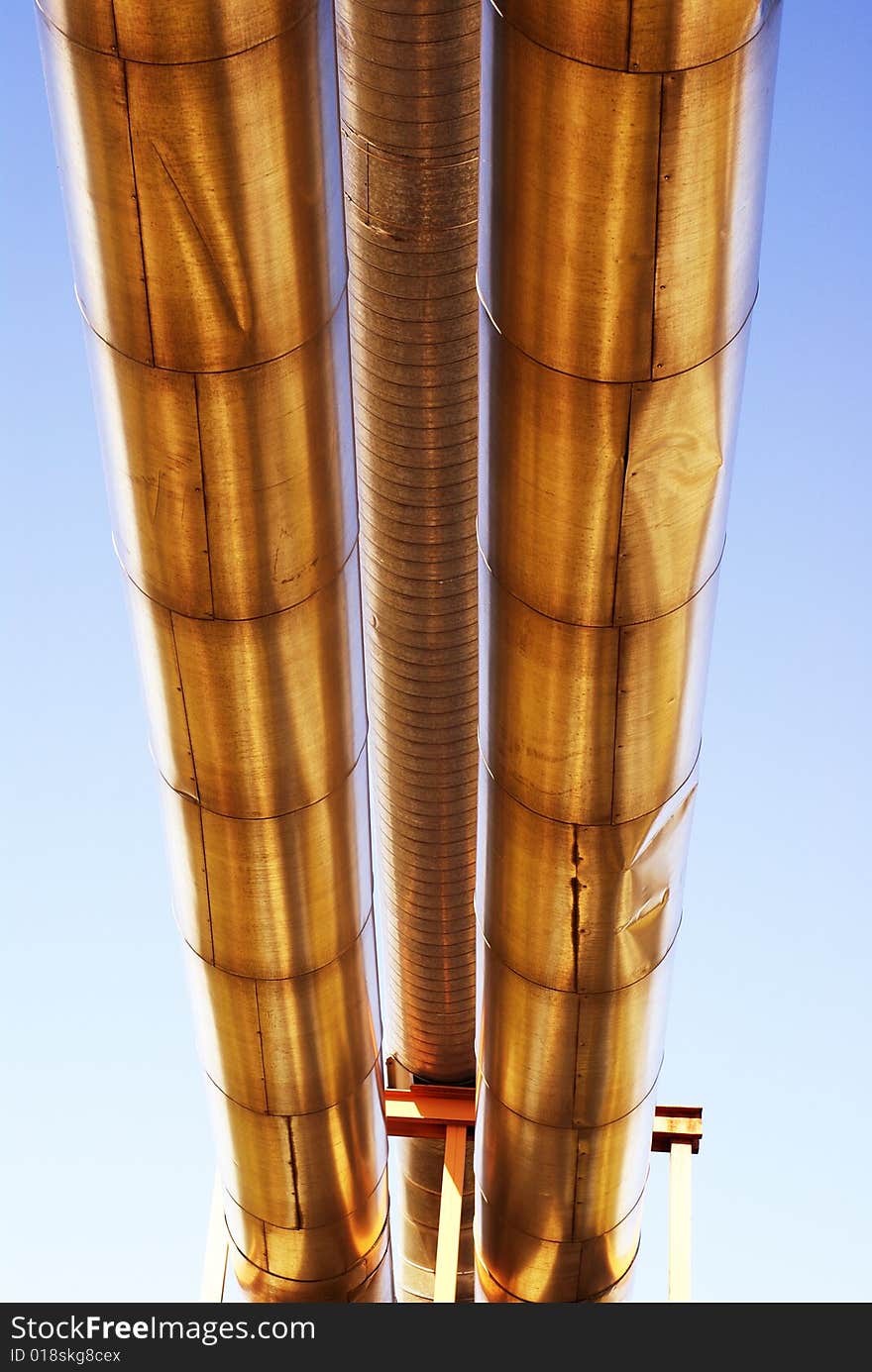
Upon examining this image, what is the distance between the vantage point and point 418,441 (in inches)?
543

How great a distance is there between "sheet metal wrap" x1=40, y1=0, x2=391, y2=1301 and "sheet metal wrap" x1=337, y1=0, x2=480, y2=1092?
7.63 ft

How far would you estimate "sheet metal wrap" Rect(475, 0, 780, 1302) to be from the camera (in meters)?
8.95

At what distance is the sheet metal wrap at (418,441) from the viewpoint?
12.5m

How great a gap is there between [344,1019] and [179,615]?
3948 mm

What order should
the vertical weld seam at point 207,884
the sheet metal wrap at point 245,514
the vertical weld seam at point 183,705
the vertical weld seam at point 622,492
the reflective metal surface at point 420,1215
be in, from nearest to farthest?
the sheet metal wrap at point 245,514 < the vertical weld seam at point 622,492 < the vertical weld seam at point 183,705 < the vertical weld seam at point 207,884 < the reflective metal surface at point 420,1215

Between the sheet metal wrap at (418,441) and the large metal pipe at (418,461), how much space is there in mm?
13

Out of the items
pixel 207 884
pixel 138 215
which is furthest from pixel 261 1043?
pixel 138 215

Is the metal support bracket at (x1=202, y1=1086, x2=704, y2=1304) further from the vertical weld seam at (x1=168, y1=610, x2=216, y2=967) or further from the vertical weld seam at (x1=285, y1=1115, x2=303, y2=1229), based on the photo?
the vertical weld seam at (x1=168, y1=610, x2=216, y2=967)

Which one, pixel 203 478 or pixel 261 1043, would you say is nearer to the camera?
pixel 203 478

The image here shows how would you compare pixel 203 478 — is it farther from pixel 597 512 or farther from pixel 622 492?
pixel 622 492

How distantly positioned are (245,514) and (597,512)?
205 cm

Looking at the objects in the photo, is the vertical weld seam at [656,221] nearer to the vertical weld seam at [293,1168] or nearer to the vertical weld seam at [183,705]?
the vertical weld seam at [183,705]

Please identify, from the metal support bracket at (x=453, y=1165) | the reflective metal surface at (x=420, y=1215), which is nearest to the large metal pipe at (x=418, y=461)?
the metal support bracket at (x=453, y=1165)

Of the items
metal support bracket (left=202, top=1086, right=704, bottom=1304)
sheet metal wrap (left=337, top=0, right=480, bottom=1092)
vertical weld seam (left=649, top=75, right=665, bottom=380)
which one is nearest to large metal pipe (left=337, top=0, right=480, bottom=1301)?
sheet metal wrap (left=337, top=0, right=480, bottom=1092)
